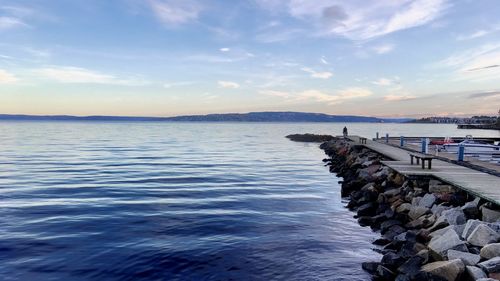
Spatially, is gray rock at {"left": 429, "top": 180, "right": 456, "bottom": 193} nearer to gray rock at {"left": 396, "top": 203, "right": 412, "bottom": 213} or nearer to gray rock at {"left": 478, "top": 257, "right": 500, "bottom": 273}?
gray rock at {"left": 396, "top": 203, "right": 412, "bottom": 213}

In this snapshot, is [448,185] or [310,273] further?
[448,185]

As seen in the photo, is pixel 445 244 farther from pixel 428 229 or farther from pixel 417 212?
pixel 417 212

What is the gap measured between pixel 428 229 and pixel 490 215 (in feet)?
5.19

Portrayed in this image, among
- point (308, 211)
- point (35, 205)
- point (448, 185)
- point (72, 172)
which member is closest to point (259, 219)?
point (308, 211)

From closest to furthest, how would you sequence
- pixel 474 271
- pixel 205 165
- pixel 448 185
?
pixel 474 271 < pixel 448 185 < pixel 205 165

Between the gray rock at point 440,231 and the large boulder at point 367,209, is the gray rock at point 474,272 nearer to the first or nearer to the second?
the gray rock at point 440,231

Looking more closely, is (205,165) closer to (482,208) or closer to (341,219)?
(341,219)

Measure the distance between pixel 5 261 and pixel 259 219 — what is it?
8.05m

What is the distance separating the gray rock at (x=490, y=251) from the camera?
26.9 ft

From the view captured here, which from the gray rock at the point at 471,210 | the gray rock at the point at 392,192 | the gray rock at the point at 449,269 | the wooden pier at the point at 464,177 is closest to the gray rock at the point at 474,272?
the gray rock at the point at 449,269

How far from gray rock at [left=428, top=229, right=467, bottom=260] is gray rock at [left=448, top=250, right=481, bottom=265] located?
0.24 meters

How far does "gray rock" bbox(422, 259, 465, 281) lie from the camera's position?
25.4 feet

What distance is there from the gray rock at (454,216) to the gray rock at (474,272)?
3230 mm

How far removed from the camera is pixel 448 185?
14.6m
